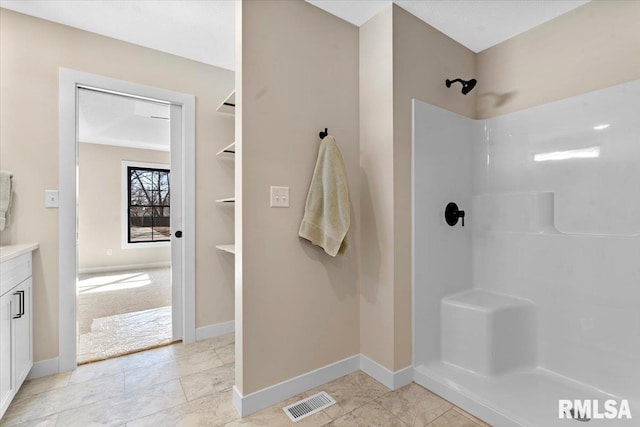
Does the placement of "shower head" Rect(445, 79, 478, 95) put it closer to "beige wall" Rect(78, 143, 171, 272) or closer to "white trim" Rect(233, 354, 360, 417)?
"white trim" Rect(233, 354, 360, 417)

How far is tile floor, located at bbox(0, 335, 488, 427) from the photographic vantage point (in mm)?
1506

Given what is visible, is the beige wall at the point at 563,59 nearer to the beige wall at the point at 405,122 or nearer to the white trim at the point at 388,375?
the beige wall at the point at 405,122

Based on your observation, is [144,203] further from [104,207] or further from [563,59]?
[563,59]

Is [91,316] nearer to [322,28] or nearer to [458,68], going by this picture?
[322,28]

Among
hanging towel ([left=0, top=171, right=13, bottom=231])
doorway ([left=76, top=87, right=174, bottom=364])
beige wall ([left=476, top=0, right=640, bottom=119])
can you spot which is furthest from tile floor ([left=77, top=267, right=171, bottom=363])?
beige wall ([left=476, top=0, right=640, bottom=119])

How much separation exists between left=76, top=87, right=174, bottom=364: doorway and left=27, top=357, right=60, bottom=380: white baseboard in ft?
3.32

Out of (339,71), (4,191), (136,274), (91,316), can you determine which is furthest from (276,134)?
(136,274)

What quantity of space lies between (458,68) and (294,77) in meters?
1.31

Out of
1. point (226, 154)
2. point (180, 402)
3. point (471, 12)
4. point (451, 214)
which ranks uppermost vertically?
point (471, 12)

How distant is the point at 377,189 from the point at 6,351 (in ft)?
7.03

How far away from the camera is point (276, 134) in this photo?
1.68 metres

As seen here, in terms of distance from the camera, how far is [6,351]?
146cm

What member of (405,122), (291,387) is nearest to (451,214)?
(405,122)

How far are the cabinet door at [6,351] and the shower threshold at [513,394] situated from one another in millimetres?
2180
